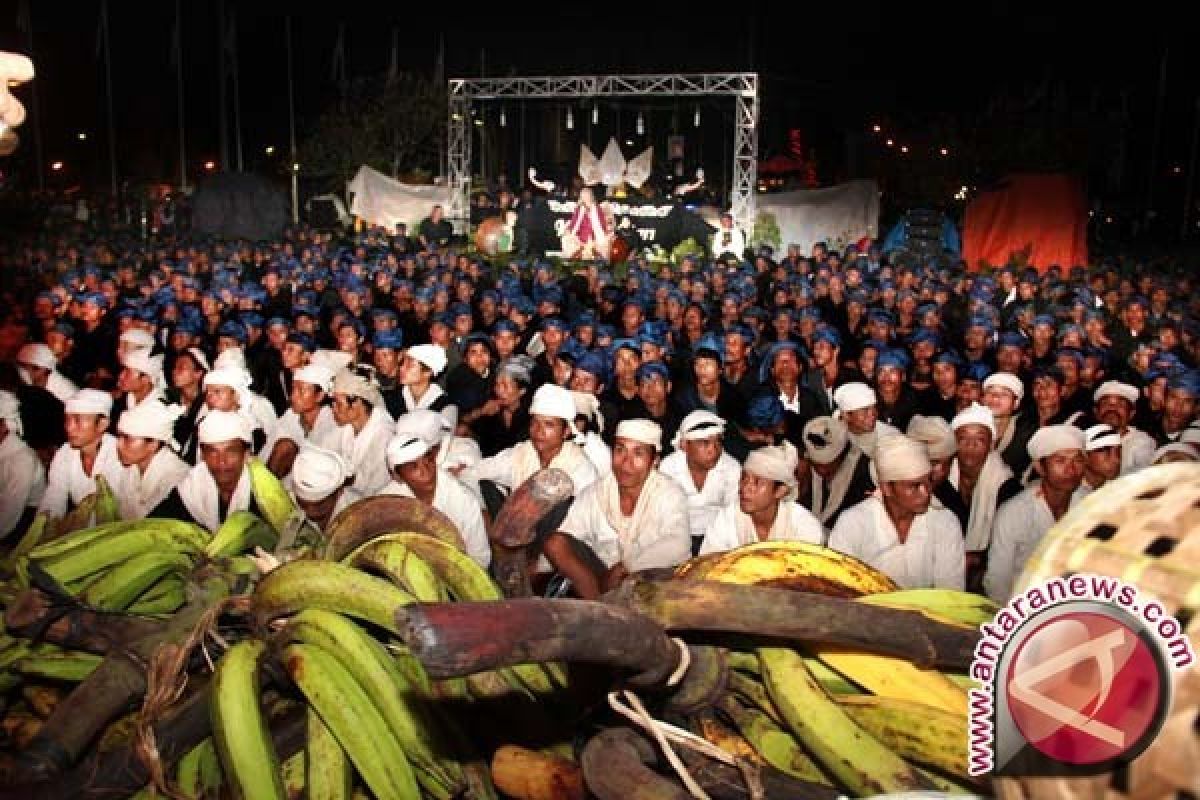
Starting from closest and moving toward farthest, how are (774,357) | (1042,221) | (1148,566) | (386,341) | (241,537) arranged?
(1148,566)
(241,537)
(774,357)
(386,341)
(1042,221)

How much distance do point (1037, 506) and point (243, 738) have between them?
4.26 metres

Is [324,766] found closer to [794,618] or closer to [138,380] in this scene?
[794,618]

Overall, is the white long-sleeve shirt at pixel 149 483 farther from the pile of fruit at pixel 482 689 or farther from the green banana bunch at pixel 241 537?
the pile of fruit at pixel 482 689

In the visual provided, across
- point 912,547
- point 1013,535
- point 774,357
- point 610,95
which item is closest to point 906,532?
point 912,547

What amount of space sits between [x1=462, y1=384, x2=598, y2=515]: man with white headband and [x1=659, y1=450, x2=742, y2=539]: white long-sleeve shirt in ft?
1.81

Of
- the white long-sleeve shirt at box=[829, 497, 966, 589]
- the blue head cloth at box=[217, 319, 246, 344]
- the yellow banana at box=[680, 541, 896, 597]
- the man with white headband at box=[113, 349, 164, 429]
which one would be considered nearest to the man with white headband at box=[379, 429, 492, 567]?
the white long-sleeve shirt at box=[829, 497, 966, 589]

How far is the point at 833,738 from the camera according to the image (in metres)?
2.02

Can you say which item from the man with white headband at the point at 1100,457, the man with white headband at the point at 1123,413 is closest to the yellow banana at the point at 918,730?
the man with white headband at the point at 1100,457

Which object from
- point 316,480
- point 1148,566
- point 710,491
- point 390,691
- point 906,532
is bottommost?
point 710,491

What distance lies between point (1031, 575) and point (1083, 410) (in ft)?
24.5

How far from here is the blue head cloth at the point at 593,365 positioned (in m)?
8.11

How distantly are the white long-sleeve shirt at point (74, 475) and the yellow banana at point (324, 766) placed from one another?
4093 millimetres

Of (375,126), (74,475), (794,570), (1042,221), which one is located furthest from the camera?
(375,126)

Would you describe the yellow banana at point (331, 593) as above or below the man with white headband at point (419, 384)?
above
